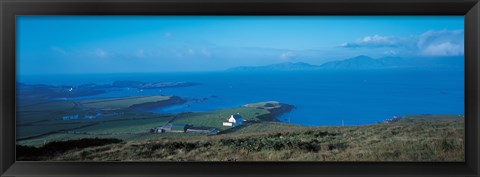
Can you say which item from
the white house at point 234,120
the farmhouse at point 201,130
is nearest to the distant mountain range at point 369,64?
the white house at point 234,120

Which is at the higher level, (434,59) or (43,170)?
(434,59)

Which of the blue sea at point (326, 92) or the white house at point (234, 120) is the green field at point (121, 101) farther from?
the white house at point (234, 120)

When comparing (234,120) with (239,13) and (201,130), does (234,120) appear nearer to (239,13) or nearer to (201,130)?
(201,130)

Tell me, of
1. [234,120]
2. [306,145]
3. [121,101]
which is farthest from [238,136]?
[121,101]

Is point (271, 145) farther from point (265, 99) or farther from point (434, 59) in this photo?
point (434, 59)

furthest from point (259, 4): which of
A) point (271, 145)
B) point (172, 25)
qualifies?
point (271, 145)

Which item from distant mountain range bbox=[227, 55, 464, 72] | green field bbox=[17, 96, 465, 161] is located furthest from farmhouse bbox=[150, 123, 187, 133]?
distant mountain range bbox=[227, 55, 464, 72]
